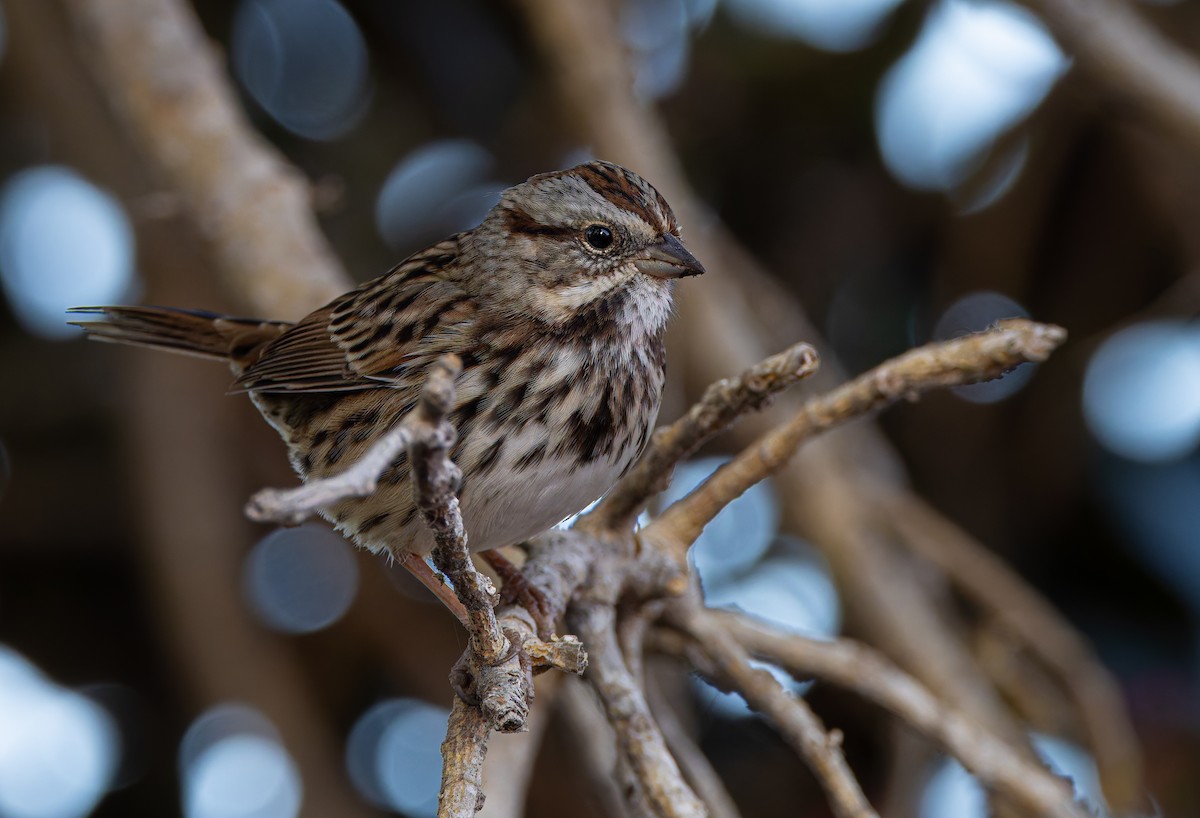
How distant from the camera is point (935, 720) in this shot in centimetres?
261

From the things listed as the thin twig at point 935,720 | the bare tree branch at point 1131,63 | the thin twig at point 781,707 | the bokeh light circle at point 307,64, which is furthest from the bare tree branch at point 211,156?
the bare tree branch at point 1131,63

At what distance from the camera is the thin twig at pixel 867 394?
6.38ft

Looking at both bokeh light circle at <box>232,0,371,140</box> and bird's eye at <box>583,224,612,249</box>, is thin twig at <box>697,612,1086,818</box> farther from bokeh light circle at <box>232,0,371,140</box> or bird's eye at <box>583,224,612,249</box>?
bokeh light circle at <box>232,0,371,140</box>

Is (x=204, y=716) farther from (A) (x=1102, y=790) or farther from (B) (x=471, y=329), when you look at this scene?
(A) (x=1102, y=790)

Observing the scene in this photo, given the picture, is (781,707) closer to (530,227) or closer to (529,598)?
(529,598)

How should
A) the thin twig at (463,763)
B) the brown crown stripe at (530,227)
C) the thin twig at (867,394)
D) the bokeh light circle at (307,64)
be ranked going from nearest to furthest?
the thin twig at (463,763)
the thin twig at (867,394)
the brown crown stripe at (530,227)
the bokeh light circle at (307,64)

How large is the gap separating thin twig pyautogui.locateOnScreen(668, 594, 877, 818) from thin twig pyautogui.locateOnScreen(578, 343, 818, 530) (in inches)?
9.1

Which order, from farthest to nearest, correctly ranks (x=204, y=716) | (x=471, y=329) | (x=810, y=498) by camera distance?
(x=204, y=716)
(x=810, y=498)
(x=471, y=329)

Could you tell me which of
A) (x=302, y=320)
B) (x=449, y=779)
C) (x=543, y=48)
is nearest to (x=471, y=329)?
(x=302, y=320)

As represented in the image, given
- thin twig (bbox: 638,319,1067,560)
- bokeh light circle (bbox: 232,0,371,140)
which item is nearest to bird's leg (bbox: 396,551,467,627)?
thin twig (bbox: 638,319,1067,560)

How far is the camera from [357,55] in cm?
496

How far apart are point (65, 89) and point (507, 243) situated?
2501 millimetres

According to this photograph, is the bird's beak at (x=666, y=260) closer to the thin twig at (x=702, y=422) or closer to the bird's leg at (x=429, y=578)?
the thin twig at (x=702, y=422)

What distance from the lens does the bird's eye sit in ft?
9.25
